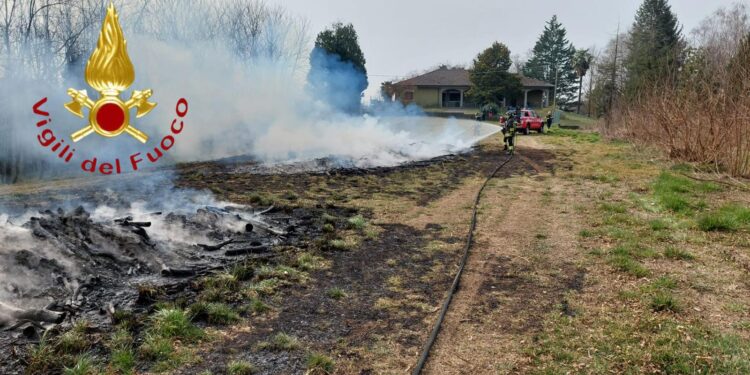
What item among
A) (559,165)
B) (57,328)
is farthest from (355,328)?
(559,165)

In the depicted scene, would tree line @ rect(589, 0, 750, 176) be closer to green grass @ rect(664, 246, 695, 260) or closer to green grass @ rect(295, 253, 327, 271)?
green grass @ rect(664, 246, 695, 260)

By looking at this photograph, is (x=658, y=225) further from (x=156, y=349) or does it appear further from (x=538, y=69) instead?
(x=538, y=69)

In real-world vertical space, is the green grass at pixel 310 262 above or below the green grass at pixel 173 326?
below

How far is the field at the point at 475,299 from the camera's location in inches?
161

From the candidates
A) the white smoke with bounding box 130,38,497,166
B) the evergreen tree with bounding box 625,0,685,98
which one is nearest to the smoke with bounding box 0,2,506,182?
the white smoke with bounding box 130,38,497,166

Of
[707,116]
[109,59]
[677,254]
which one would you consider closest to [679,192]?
[707,116]

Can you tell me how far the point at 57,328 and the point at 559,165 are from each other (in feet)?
58.0

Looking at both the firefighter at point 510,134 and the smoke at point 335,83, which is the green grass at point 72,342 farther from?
the smoke at point 335,83

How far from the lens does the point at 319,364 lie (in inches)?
158

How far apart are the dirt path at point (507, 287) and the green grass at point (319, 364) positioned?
85cm

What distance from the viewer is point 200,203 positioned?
9.98 meters

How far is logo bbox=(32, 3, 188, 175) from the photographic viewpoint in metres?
9.27

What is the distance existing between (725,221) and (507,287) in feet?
17.2

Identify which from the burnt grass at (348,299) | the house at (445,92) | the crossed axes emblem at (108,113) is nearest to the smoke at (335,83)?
the crossed axes emblem at (108,113)
